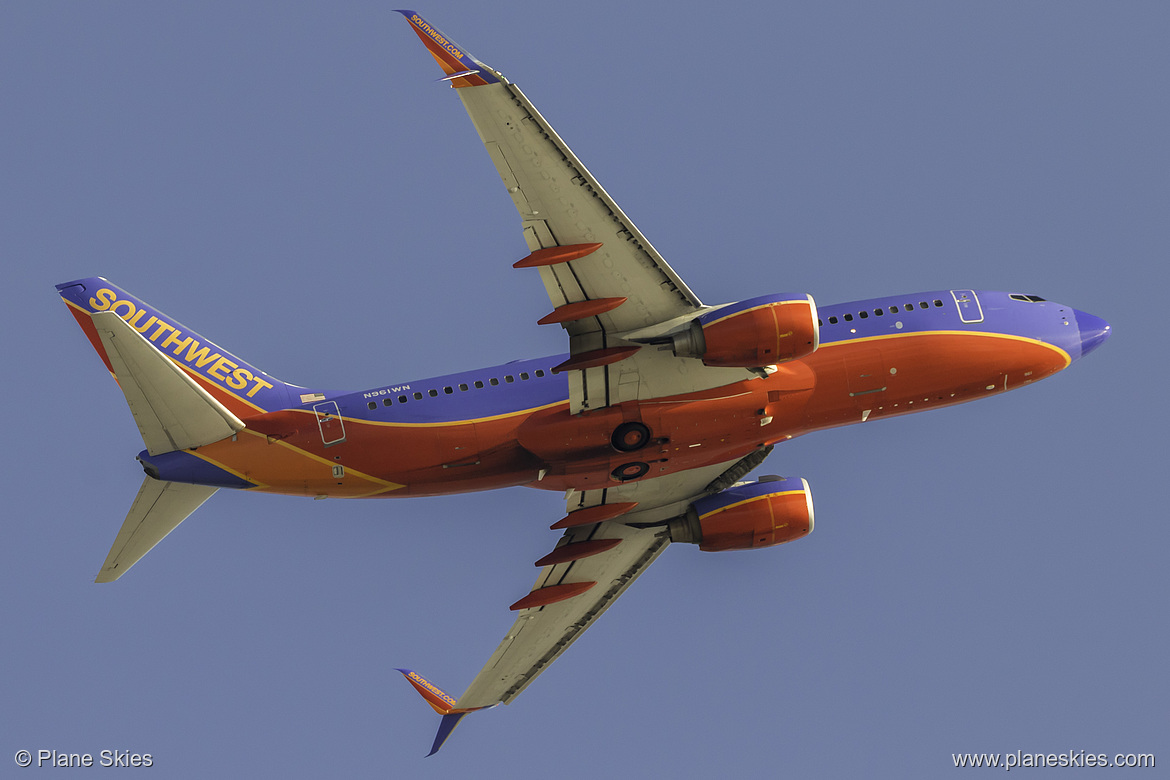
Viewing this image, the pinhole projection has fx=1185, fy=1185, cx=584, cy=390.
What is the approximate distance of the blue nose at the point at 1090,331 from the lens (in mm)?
36938

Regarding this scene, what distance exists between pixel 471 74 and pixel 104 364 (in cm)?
1529

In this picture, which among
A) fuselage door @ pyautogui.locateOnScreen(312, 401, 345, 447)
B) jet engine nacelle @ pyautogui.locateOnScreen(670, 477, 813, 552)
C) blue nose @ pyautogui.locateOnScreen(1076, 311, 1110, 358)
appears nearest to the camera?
fuselage door @ pyautogui.locateOnScreen(312, 401, 345, 447)

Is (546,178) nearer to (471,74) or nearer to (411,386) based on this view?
(471,74)

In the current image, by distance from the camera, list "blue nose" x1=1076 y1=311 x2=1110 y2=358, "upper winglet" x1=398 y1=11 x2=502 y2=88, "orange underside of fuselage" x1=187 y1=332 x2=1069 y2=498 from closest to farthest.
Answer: "upper winglet" x1=398 y1=11 x2=502 y2=88, "orange underside of fuselage" x1=187 y1=332 x2=1069 y2=498, "blue nose" x1=1076 y1=311 x2=1110 y2=358

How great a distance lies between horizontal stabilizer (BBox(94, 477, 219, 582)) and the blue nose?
87.5 ft

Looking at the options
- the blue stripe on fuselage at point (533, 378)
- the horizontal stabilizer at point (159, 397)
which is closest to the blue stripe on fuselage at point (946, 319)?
the blue stripe on fuselage at point (533, 378)

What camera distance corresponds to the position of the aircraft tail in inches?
1195

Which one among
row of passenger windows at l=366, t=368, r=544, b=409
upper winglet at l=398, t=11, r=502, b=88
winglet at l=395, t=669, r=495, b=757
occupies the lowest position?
winglet at l=395, t=669, r=495, b=757

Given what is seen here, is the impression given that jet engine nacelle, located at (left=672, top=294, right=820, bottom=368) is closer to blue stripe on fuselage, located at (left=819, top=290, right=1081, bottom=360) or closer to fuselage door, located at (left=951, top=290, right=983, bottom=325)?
blue stripe on fuselage, located at (left=819, top=290, right=1081, bottom=360)

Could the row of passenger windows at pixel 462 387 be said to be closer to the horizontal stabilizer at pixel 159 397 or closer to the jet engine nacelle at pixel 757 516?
the horizontal stabilizer at pixel 159 397

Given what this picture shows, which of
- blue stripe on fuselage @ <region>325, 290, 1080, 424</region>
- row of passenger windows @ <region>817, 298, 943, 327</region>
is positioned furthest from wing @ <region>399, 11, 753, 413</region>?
row of passenger windows @ <region>817, 298, 943, 327</region>

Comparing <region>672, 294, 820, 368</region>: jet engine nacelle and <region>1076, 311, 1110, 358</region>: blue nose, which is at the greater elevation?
<region>672, 294, 820, 368</region>: jet engine nacelle

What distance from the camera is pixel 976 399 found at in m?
36.7

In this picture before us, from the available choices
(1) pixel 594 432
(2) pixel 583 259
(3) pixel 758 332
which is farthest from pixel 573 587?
(2) pixel 583 259
